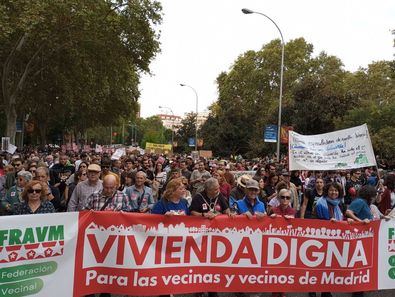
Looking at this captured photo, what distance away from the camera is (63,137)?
75.3 metres

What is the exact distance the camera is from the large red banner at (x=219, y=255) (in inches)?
208

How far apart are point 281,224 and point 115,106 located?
37.3 meters

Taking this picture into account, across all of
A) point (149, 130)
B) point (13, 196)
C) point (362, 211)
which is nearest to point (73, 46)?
point (13, 196)

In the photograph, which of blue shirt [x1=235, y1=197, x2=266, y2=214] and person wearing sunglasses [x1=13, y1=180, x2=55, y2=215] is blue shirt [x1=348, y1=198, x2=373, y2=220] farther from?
person wearing sunglasses [x1=13, y1=180, x2=55, y2=215]

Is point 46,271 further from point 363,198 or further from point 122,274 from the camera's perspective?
point 363,198

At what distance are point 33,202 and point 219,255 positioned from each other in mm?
2084

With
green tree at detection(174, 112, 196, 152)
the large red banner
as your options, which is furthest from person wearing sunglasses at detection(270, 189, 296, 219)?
green tree at detection(174, 112, 196, 152)

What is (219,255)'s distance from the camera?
5.58m

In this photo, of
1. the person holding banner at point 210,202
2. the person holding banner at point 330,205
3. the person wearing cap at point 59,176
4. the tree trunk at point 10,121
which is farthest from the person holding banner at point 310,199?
the tree trunk at point 10,121

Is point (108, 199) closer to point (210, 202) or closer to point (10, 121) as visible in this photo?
point (210, 202)

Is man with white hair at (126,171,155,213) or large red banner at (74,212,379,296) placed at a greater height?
man with white hair at (126,171,155,213)

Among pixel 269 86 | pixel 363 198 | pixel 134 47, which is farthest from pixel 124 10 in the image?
pixel 269 86

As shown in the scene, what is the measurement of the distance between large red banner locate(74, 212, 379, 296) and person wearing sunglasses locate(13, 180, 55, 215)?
61 centimetres

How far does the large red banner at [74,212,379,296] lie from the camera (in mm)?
5273
